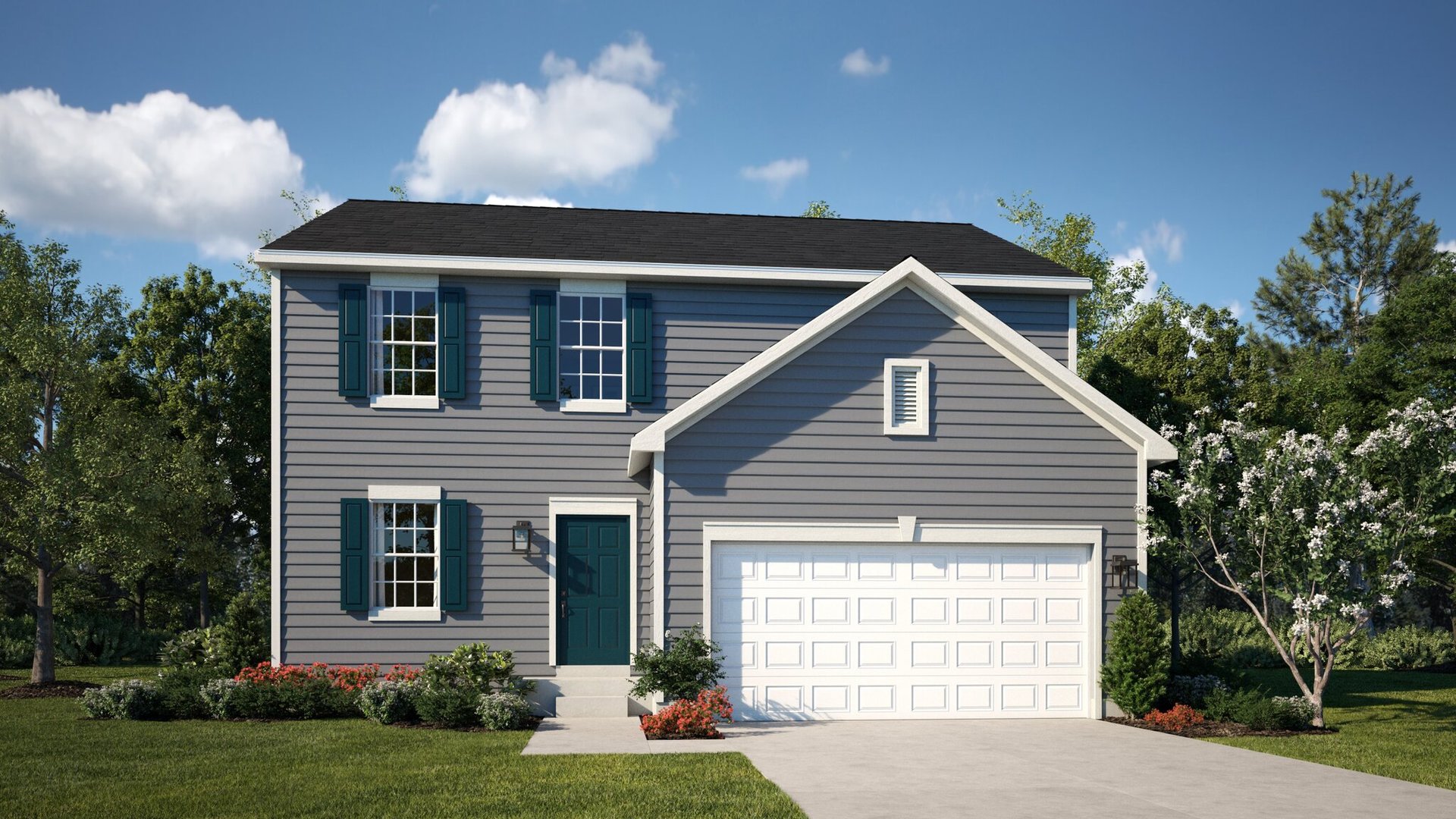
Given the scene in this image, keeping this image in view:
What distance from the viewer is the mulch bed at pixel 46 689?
15688 millimetres

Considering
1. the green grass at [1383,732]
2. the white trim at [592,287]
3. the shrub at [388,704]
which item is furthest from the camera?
the white trim at [592,287]

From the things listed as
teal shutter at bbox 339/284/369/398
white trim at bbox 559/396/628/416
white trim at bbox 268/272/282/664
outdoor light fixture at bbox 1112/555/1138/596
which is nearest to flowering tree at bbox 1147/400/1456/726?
outdoor light fixture at bbox 1112/555/1138/596

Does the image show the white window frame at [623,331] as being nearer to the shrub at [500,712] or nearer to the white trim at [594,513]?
the white trim at [594,513]

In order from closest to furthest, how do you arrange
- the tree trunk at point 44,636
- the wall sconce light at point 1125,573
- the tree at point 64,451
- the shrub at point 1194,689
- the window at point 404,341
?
the shrub at point 1194,689 < the wall sconce light at point 1125,573 < the window at point 404,341 < the tree at point 64,451 < the tree trunk at point 44,636

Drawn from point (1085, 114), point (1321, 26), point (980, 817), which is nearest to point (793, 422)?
point (980, 817)

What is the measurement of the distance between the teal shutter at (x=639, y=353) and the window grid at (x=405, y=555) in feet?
10.1

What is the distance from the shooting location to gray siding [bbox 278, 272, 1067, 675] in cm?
1424

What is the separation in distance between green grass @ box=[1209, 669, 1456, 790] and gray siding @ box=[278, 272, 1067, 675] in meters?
7.79

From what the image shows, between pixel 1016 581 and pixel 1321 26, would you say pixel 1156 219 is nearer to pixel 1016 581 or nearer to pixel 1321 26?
pixel 1321 26

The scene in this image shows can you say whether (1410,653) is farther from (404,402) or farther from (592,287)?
(404,402)

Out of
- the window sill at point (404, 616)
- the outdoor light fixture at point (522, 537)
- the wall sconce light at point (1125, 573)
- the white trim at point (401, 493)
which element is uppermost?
the white trim at point (401, 493)

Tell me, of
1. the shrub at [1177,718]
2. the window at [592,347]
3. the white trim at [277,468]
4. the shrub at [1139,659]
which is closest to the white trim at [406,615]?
the white trim at [277,468]

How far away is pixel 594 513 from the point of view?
1465 centimetres

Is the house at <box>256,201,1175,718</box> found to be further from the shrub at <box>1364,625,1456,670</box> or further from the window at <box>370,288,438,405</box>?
the shrub at <box>1364,625,1456,670</box>
